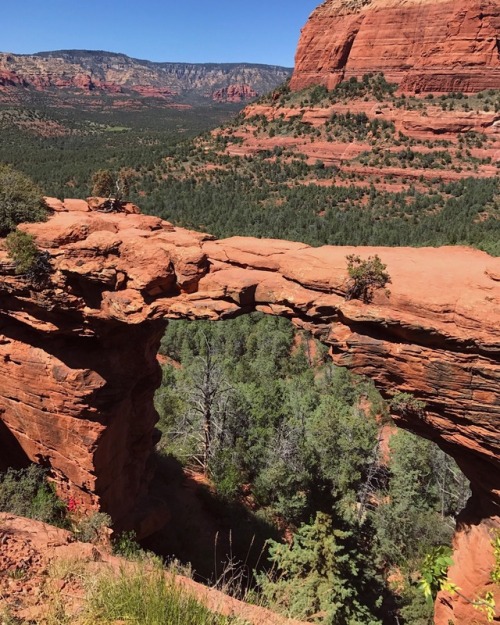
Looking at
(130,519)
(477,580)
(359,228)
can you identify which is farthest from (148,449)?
(359,228)

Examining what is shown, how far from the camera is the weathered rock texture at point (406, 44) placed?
64438 millimetres

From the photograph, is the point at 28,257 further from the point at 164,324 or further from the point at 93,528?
the point at 93,528

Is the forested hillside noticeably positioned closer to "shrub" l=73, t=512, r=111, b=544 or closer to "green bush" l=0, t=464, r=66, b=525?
"shrub" l=73, t=512, r=111, b=544

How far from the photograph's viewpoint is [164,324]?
12930 millimetres

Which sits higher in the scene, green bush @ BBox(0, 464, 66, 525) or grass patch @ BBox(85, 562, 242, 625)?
grass patch @ BBox(85, 562, 242, 625)

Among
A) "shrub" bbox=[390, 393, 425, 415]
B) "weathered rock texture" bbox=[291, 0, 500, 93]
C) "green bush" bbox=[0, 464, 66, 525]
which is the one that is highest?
"weathered rock texture" bbox=[291, 0, 500, 93]

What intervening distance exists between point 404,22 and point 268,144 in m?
30.1

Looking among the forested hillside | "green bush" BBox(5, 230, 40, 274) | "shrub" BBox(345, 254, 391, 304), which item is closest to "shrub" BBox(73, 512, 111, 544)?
the forested hillside

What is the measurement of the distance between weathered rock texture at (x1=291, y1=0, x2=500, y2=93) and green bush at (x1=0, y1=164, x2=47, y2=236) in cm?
7129

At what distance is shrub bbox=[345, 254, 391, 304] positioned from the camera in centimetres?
860

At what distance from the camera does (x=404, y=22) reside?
234 ft

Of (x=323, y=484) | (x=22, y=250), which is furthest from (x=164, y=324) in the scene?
(x=323, y=484)

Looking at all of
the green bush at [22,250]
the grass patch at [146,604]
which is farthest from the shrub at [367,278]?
the green bush at [22,250]

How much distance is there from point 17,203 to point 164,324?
489 centimetres
